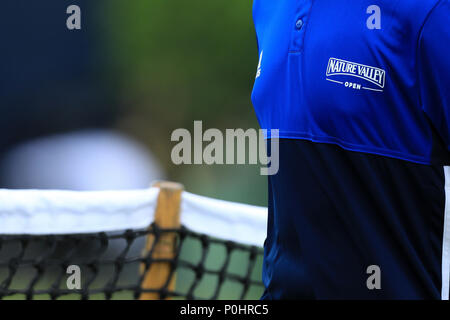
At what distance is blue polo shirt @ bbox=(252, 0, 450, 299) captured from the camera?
1582 mm

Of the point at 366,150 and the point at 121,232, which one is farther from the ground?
the point at 366,150

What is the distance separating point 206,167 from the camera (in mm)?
10844

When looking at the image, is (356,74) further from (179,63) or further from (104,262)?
(179,63)

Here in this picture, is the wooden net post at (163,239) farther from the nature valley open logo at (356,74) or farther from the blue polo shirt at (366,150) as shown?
the nature valley open logo at (356,74)

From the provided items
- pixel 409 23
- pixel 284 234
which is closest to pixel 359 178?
pixel 284 234

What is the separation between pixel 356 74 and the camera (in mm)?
1640

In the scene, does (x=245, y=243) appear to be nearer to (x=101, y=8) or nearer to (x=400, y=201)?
(x=400, y=201)

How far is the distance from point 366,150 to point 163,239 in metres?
2.03

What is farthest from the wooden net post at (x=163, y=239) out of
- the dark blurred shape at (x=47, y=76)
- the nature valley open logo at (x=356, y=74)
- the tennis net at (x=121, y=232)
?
the dark blurred shape at (x=47, y=76)

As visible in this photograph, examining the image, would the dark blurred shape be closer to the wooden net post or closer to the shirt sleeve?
the wooden net post

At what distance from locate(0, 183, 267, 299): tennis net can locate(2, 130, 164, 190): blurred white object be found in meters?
7.13

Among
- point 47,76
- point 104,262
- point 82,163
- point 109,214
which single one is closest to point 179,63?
point 47,76

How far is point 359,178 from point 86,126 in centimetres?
1040

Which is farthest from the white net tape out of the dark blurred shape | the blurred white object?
the dark blurred shape
